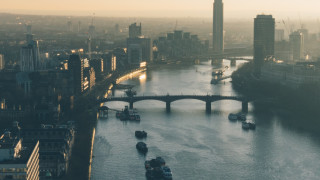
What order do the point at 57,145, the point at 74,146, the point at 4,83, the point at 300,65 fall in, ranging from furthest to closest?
1. the point at 300,65
2. the point at 4,83
3. the point at 74,146
4. the point at 57,145

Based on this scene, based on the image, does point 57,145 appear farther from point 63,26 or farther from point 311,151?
point 63,26

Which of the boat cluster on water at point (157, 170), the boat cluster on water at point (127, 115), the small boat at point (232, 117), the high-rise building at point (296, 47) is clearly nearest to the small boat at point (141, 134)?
the boat cluster on water at point (127, 115)

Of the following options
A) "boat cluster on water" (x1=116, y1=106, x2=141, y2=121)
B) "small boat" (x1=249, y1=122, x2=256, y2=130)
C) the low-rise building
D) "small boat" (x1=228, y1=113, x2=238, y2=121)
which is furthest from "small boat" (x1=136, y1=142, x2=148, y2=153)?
"small boat" (x1=228, y1=113, x2=238, y2=121)

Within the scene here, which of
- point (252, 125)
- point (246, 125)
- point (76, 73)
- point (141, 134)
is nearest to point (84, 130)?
point (141, 134)

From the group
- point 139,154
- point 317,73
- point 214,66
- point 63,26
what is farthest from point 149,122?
point 63,26

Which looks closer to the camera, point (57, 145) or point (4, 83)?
point (57, 145)

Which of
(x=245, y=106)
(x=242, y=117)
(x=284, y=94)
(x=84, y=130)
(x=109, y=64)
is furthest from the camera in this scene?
(x=109, y=64)

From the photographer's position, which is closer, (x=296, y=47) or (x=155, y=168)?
(x=155, y=168)

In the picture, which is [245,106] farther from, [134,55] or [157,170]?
[134,55]
